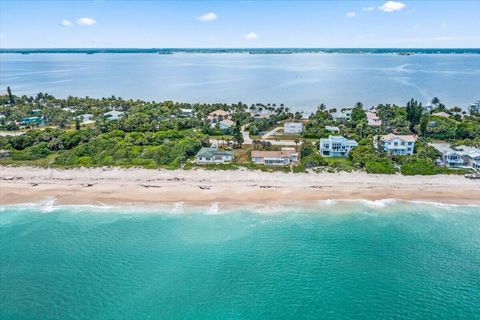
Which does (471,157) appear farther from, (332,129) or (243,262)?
(243,262)

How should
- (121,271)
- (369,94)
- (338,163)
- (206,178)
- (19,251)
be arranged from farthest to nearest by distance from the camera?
1. (369,94)
2. (338,163)
3. (206,178)
4. (19,251)
5. (121,271)

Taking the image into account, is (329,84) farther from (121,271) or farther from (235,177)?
(121,271)

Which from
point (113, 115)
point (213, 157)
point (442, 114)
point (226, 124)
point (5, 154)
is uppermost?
point (442, 114)

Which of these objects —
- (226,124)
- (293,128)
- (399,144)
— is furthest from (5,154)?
(399,144)

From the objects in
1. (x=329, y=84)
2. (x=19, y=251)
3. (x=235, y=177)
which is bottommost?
(x=19, y=251)

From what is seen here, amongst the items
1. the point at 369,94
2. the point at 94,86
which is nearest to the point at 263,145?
the point at 369,94

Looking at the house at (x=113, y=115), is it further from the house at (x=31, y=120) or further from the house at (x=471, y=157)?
the house at (x=471, y=157)

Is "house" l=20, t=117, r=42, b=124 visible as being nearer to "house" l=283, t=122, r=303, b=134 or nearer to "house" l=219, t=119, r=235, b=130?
"house" l=219, t=119, r=235, b=130
